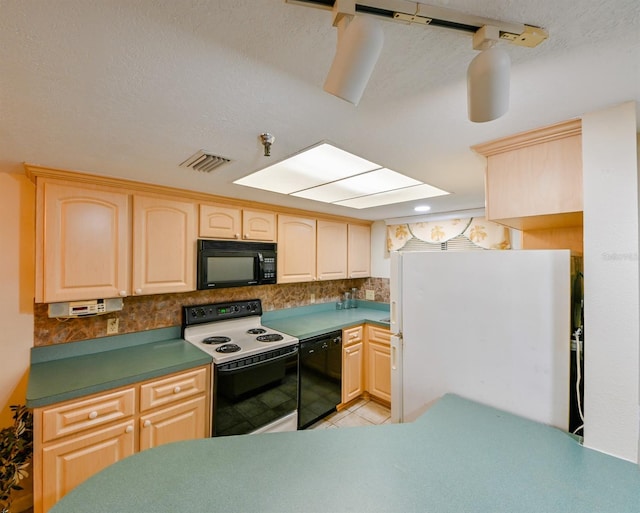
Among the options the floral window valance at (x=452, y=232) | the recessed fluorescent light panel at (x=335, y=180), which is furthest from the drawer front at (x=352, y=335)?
the recessed fluorescent light panel at (x=335, y=180)

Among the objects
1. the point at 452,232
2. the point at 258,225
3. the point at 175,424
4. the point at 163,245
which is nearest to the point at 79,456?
the point at 175,424

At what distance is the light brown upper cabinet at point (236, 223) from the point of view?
2307mm

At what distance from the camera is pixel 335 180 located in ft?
6.47

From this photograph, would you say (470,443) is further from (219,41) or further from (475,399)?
(219,41)

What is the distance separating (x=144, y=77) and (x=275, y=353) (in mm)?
1962

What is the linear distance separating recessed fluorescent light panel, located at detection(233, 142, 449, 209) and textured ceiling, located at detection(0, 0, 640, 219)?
0.66ft

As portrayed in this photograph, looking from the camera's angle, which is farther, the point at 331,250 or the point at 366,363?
the point at 331,250

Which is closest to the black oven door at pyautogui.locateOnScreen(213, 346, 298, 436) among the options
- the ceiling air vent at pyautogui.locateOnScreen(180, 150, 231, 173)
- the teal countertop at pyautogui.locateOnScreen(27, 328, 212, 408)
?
the teal countertop at pyautogui.locateOnScreen(27, 328, 212, 408)

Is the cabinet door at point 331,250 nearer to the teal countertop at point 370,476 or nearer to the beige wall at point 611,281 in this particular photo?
the teal countertop at point 370,476

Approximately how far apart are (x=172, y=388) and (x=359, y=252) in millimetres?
2617

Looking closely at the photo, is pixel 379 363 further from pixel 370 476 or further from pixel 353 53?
pixel 353 53

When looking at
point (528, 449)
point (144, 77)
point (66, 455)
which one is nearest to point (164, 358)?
point (66, 455)

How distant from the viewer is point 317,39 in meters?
0.68

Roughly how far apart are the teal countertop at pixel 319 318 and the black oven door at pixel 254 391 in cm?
34
